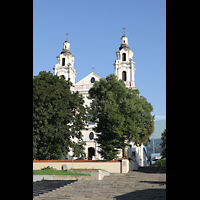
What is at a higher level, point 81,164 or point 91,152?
point 81,164

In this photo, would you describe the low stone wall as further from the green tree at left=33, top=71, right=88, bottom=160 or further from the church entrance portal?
the church entrance portal

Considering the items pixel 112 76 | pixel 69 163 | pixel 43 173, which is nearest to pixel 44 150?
pixel 69 163

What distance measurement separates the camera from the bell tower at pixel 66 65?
5028 centimetres

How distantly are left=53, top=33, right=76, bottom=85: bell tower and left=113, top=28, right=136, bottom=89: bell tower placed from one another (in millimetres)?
9030

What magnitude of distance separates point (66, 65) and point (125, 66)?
11902mm

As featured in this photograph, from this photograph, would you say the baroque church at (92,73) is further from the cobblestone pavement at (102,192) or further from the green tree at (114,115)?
the cobblestone pavement at (102,192)

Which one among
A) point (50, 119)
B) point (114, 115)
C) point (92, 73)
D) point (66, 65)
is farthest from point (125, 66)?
point (50, 119)

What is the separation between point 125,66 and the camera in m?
48.1

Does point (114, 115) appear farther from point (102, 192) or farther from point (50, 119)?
point (102, 192)

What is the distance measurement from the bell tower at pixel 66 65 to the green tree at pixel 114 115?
20.1 meters

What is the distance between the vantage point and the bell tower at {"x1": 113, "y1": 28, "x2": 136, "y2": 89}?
47.3 m

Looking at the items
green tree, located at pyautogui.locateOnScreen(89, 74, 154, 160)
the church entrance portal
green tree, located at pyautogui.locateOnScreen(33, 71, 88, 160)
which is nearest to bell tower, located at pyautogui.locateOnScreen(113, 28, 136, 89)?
the church entrance portal

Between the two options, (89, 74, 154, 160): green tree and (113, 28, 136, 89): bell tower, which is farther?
(113, 28, 136, 89): bell tower
